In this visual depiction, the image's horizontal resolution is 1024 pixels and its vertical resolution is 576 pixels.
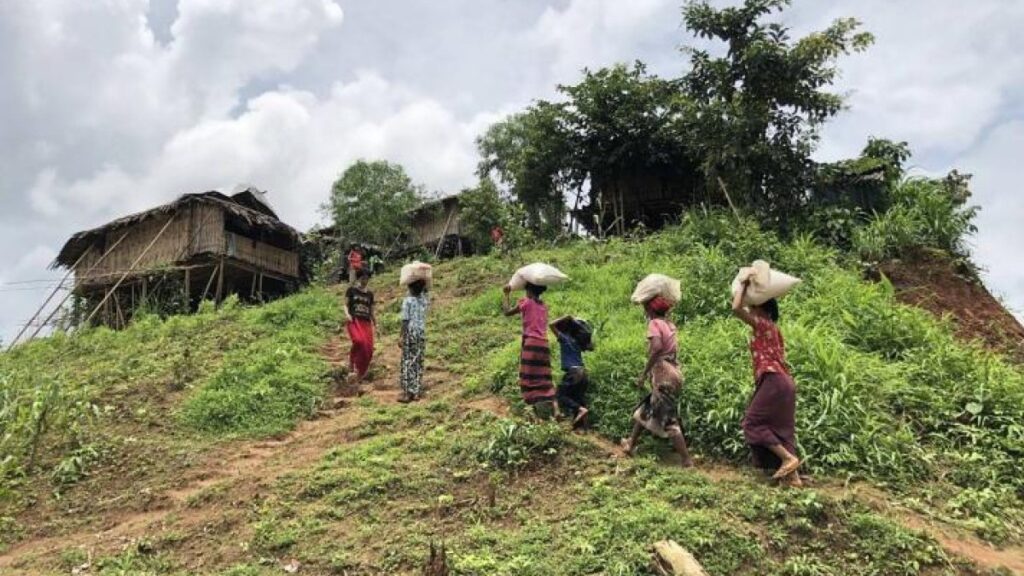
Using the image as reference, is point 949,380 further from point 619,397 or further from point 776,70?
point 776,70

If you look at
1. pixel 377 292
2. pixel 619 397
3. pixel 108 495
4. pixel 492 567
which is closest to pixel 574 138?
pixel 377 292

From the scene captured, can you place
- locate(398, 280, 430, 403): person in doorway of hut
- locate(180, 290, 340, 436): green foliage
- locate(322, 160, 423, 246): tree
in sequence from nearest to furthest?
locate(180, 290, 340, 436): green foliage
locate(398, 280, 430, 403): person in doorway of hut
locate(322, 160, 423, 246): tree

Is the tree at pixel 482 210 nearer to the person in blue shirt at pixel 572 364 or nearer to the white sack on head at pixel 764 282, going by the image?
the person in blue shirt at pixel 572 364

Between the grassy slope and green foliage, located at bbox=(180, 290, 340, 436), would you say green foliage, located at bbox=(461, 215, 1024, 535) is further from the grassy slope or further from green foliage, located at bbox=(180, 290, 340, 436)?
green foliage, located at bbox=(180, 290, 340, 436)

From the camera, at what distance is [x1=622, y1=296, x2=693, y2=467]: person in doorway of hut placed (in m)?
6.13

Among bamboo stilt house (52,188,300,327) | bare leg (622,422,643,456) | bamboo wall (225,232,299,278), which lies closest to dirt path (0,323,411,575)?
bare leg (622,422,643,456)

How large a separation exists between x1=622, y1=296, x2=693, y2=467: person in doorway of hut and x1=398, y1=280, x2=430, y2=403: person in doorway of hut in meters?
3.13

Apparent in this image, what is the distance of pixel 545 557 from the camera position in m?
4.73

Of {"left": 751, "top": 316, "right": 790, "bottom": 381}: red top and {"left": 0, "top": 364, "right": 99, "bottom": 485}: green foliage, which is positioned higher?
{"left": 751, "top": 316, "right": 790, "bottom": 381}: red top

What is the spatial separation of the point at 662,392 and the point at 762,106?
33.2 feet

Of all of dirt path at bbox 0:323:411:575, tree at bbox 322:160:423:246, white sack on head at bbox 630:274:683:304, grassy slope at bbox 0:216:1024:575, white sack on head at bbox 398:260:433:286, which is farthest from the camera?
tree at bbox 322:160:423:246

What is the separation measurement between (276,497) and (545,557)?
7.97ft

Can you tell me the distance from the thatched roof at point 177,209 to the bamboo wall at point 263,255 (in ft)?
1.78

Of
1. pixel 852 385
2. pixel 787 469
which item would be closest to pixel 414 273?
pixel 852 385
